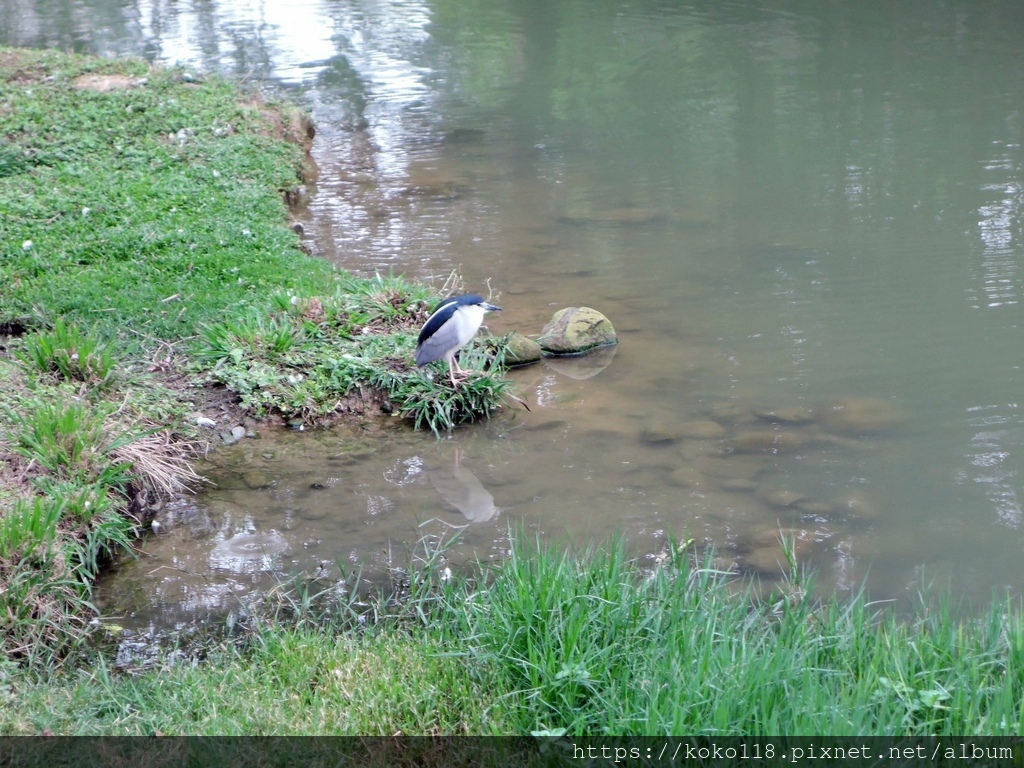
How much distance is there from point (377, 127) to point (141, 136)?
3267 mm

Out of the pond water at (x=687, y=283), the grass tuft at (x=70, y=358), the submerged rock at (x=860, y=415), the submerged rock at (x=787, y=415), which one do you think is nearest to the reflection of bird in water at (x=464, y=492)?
the pond water at (x=687, y=283)

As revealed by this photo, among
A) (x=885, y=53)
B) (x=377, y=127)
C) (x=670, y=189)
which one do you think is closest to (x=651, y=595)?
(x=670, y=189)

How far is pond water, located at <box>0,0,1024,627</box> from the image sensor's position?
4.74 meters

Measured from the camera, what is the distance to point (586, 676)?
316cm

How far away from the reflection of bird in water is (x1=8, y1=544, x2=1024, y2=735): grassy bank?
48.8 inches

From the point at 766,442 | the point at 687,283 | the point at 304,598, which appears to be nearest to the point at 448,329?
the point at 766,442

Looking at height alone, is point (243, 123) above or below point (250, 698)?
above

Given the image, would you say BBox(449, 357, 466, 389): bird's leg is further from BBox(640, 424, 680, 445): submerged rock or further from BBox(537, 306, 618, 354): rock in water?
BBox(640, 424, 680, 445): submerged rock

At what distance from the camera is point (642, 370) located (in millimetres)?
6406

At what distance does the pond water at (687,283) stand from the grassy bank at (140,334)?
0.26m

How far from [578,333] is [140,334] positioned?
282cm

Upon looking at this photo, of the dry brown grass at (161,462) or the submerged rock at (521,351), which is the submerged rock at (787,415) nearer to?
the submerged rock at (521,351)

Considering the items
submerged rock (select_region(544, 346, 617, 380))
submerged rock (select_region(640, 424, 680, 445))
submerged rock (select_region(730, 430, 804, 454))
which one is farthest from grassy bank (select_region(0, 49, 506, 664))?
submerged rock (select_region(730, 430, 804, 454))

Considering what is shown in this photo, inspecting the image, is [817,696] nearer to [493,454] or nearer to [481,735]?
→ [481,735]
